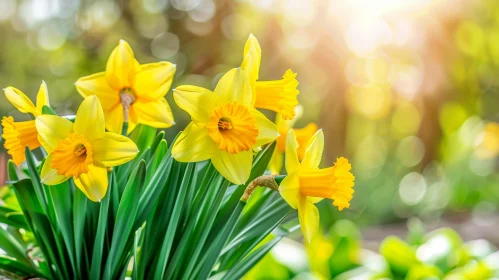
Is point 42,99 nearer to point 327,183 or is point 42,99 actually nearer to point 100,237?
point 100,237

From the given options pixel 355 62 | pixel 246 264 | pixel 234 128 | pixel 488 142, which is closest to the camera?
pixel 234 128

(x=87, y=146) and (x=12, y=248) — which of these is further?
(x=12, y=248)

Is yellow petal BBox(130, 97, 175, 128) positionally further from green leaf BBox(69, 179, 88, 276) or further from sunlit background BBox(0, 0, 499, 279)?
sunlit background BBox(0, 0, 499, 279)

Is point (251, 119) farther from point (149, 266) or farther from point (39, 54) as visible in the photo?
point (39, 54)

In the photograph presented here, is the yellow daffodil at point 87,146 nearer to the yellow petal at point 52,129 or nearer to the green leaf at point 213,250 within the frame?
the yellow petal at point 52,129

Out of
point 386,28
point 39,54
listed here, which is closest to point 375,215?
point 386,28

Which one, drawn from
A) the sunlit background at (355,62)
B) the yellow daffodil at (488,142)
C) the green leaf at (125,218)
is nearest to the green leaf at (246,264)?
the green leaf at (125,218)

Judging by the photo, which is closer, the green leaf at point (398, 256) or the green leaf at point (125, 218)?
the green leaf at point (125, 218)

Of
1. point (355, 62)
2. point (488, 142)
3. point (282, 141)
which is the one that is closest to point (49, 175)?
point (282, 141)
